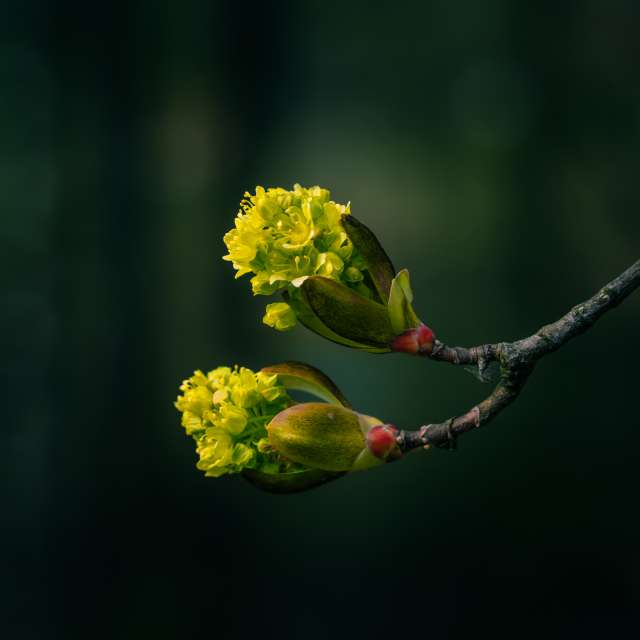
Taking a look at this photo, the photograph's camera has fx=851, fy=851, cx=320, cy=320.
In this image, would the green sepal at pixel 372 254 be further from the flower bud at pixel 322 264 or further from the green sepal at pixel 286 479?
the green sepal at pixel 286 479

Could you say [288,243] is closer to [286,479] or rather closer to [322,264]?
[322,264]

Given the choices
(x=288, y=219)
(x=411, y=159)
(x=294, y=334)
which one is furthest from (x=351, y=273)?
(x=411, y=159)

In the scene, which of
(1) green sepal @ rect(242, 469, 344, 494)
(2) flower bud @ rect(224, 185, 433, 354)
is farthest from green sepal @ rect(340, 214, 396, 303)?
(1) green sepal @ rect(242, 469, 344, 494)

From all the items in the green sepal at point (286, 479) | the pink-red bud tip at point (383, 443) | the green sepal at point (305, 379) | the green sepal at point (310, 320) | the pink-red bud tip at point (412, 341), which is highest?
the green sepal at point (310, 320)

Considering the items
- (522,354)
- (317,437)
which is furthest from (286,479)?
(522,354)

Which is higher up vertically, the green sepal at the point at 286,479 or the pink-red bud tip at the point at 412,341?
the pink-red bud tip at the point at 412,341

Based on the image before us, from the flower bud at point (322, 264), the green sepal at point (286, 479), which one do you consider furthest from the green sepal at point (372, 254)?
the green sepal at point (286, 479)
